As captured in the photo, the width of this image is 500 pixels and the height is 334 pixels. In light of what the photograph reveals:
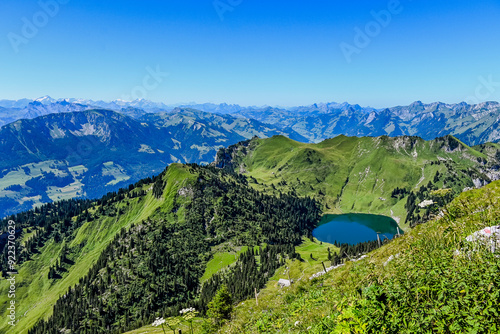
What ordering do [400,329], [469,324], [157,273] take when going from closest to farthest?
1. [469,324]
2. [400,329]
3. [157,273]

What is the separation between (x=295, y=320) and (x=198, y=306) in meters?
135

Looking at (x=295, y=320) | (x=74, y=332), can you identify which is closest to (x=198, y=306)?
(x=74, y=332)

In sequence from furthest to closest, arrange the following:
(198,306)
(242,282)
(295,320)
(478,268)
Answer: (242,282) < (198,306) < (295,320) < (478,268)

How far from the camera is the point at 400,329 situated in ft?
32.9

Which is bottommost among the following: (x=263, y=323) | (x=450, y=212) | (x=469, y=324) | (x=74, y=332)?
(x=74, y=332)

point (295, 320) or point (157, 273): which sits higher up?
point (295, 320)

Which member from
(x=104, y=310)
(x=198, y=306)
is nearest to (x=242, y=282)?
(x=198, y=306)

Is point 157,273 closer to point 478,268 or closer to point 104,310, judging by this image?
point 104,310

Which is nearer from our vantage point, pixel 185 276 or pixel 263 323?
pixel 263 323

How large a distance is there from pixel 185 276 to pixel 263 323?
170655 millimetres

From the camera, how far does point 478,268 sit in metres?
10.9

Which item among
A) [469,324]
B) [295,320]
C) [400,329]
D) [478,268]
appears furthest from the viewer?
A: [295,320]

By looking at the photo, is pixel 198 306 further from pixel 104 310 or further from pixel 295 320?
pixel 295 320

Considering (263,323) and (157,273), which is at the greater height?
(263,323)
